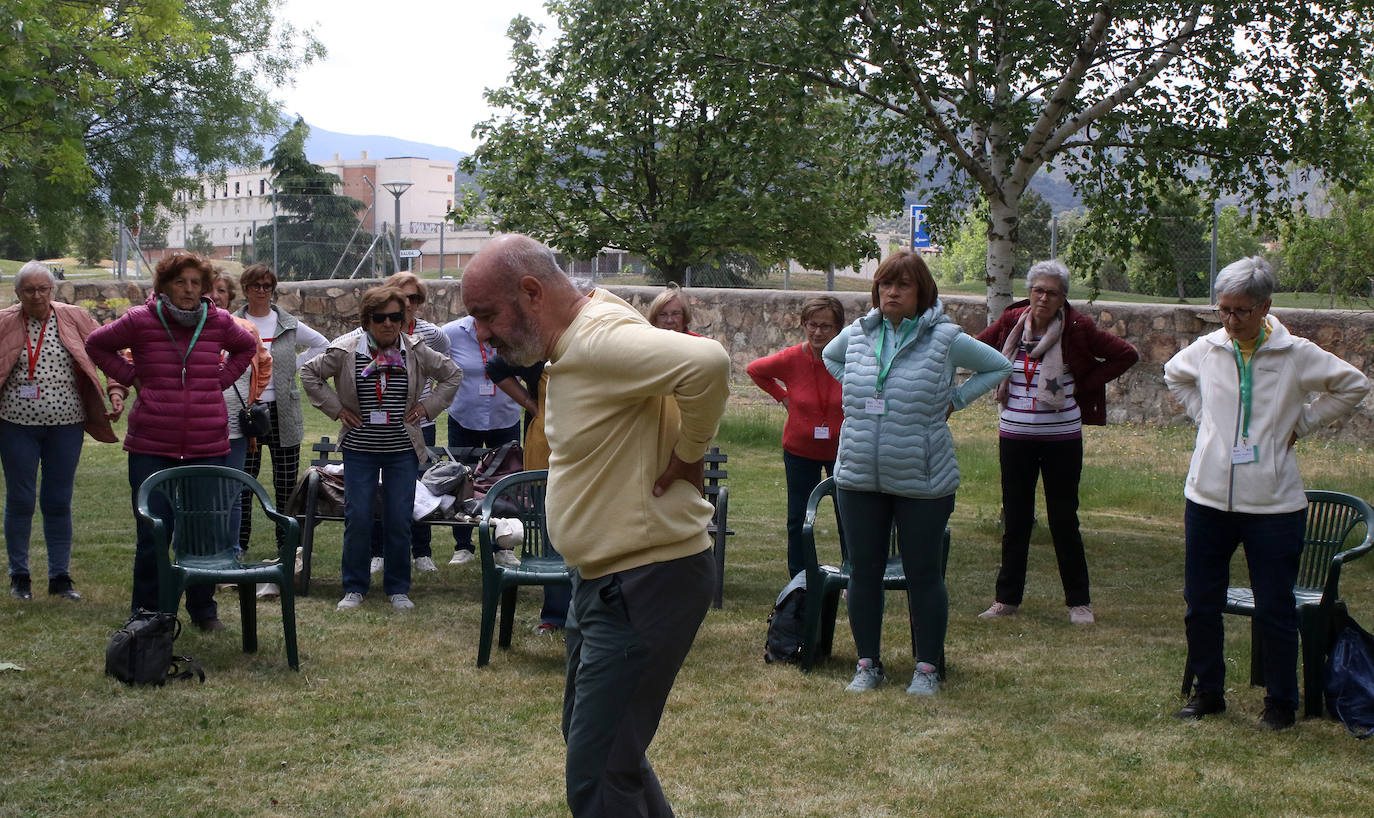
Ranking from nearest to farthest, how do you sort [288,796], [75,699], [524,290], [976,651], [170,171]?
[524,290] → [288,796] → [75,699] → [976,651] → [170,171]

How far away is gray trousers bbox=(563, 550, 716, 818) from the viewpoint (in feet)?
10.1

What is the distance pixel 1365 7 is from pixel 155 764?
856 centimetres

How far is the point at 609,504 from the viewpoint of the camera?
309 cm

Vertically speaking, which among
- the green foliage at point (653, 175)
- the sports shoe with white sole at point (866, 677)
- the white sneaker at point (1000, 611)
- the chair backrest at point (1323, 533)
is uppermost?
the green foliage at point (653, 175)

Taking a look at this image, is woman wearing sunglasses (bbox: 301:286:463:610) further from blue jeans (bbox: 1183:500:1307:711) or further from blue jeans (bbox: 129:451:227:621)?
blue jeans (bbox: 1183:500:1307:711)

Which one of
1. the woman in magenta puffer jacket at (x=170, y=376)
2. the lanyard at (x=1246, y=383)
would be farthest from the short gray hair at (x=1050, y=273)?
the woman in magenta puffer jacket at (x=170, y=376)

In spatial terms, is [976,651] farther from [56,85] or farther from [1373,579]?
[56,85]

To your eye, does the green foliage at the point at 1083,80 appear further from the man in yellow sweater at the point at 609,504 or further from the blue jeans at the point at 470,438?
the man in yellow sweater at the point at 609,504

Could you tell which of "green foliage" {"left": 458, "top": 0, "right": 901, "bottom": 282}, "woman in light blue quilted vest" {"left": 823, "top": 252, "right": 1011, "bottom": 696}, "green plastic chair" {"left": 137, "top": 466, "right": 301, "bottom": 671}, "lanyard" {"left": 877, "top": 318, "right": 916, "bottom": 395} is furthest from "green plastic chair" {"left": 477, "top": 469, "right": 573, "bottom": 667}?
"green foliage" {"left": 458, "top": 0, "right": 901, "bottom": 282}

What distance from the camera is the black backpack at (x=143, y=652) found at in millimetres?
5621

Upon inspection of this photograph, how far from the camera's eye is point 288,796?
14.6 feet

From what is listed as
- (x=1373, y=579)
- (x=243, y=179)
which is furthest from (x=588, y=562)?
(x=243, y=179)

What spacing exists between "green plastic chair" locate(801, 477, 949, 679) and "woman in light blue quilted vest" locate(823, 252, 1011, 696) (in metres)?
0.22

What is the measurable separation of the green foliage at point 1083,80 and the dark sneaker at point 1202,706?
473 cm
